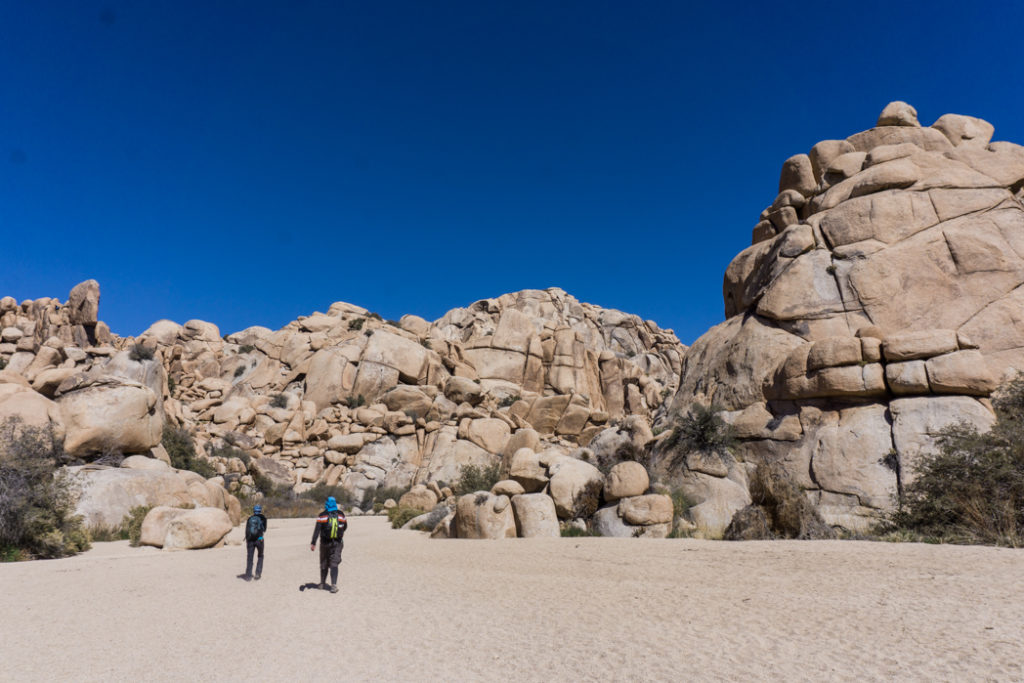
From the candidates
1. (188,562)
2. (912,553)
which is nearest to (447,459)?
(188,562)

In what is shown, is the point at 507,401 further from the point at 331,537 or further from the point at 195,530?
the point at 331,537

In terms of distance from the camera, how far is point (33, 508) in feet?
38.3

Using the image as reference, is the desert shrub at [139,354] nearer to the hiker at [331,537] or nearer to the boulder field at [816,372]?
the boulder field at [816,372]

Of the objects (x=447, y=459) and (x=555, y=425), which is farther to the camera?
(x=555, y=425)

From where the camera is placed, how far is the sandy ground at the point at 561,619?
14.7ft

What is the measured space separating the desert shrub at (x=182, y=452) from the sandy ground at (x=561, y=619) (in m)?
15.2

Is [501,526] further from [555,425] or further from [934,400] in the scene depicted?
[555,425]

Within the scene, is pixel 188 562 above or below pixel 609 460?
below

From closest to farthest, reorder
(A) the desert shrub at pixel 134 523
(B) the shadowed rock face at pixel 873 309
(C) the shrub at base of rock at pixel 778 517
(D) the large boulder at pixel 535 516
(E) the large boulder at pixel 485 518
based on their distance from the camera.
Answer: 1. (C) the shrub at base of rock at pixel 778 517
2. (B) the shadowed rock face at pixel 873 309
3. (D) the large boulder at pixel 535 516
4. (E) the large boulder at pixel 485 518
5. (A) the desert shrub at pixel 134 523

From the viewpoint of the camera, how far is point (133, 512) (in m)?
14.9

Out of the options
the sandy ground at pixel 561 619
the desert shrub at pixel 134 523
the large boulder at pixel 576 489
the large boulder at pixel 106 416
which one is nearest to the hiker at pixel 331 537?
the sandy ground at pixel 561 619

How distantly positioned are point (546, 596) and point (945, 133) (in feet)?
71.0

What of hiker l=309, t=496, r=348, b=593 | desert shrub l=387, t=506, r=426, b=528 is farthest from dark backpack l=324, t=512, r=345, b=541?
desert shrub l=387, t=506, r=426, b=528

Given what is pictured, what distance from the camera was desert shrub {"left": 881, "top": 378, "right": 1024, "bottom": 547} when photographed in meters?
8.41
